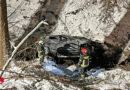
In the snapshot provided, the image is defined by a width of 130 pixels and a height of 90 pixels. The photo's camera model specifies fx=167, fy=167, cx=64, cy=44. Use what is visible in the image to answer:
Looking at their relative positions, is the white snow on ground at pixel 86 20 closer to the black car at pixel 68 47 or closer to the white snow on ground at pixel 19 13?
the black car at pixel 68 47

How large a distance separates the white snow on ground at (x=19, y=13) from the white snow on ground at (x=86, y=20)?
1752mm

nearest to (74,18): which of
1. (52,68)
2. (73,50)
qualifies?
(73,50)

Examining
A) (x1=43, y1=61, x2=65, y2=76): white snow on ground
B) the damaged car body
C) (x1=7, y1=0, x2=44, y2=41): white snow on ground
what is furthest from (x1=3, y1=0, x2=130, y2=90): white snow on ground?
(x1=43, y1=61, x2=65, y2=76): white snow on ground

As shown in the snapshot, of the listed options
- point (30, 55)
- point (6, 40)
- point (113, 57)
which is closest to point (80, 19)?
point (113, 57)

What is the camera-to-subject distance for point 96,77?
7.12m

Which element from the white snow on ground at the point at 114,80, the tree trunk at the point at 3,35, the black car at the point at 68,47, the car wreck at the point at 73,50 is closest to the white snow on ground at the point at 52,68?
the car wreck at the point at 73,50

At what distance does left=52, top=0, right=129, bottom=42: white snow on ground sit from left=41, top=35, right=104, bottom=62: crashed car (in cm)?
132

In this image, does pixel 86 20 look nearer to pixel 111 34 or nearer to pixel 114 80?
pixel 111 34

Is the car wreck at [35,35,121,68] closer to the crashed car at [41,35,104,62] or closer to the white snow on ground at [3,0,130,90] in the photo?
the crashed car at [41,35,104,62]

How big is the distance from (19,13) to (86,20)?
3.93 metres

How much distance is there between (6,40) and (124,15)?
623cm

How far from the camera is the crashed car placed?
757 centimetres

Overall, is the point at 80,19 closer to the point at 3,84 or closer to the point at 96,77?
the point at 96,77

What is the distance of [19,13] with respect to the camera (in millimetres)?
9789
